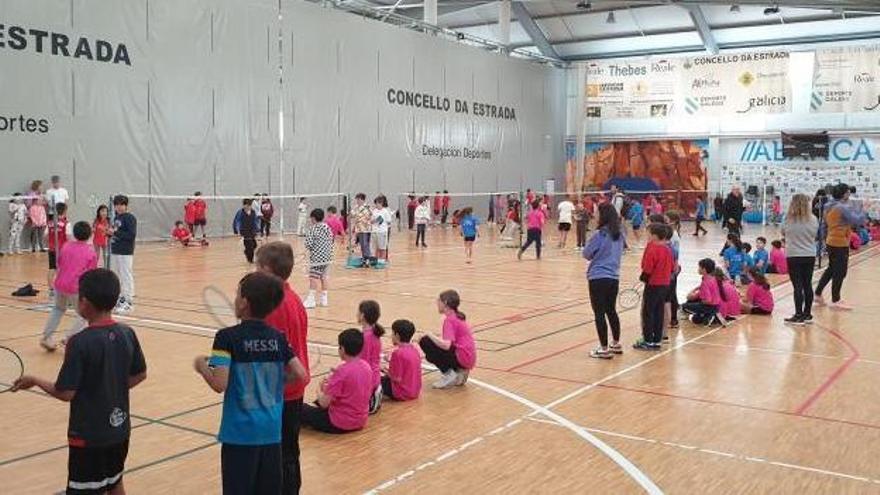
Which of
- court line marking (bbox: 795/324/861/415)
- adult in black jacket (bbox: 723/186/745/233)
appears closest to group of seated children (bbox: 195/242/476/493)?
court line marking (bbox: 795/324/861/415)

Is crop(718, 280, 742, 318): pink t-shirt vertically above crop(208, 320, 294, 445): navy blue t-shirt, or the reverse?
crop(208, 320, 294, 445): navy blue t-shirt

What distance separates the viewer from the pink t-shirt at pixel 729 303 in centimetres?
1293

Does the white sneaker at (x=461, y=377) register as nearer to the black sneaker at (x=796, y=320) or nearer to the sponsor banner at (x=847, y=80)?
the black sneaker at (x=796, y=320)

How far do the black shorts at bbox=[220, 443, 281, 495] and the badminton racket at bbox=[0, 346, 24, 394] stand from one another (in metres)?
1.71

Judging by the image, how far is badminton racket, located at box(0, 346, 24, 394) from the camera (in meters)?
5.07

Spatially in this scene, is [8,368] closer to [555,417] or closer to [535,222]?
[555,417]

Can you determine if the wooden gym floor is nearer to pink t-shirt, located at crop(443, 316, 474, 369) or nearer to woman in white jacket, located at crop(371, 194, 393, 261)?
pink t-shirt, located at crop(443, 316, 474, 369)

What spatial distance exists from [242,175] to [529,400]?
25794 mm

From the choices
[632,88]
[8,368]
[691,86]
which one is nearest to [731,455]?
[8,368]

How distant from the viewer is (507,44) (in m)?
44.5

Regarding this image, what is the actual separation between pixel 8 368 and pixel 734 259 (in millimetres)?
14320

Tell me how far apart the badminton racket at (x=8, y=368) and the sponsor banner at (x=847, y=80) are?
43.9 m

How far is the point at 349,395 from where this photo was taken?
22.3 ft

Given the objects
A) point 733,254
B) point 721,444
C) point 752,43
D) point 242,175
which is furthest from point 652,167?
point 721,444
